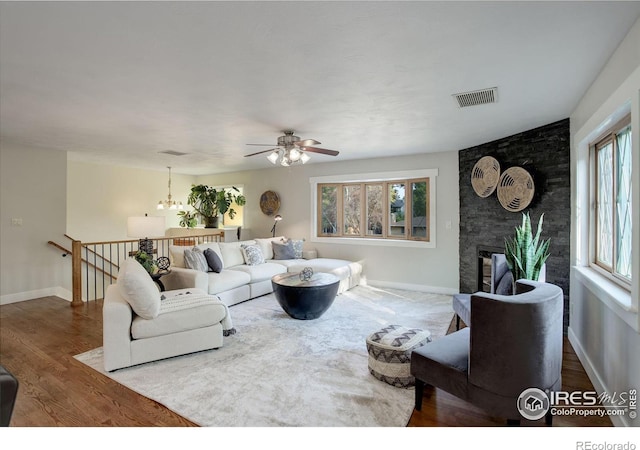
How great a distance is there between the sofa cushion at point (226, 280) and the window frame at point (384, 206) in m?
2.18

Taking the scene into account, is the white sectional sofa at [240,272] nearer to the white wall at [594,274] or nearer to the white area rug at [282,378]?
the white area rug at [282,378]

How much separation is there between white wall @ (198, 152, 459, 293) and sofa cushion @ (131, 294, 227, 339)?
348 cm

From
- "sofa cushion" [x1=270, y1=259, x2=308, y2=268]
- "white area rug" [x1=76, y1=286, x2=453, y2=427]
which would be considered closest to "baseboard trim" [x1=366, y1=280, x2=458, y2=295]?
"sofa cushion" [x1=270, y1=259, x2=308, y2=268]

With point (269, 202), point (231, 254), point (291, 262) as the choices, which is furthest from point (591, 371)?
point (269, 202)

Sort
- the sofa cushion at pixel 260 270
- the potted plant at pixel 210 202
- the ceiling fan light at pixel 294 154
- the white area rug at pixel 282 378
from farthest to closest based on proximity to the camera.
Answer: the potted plant at pixel 210 202 < the sofa cushion at pixel 260 270 < the ceiling fan light at pixel 294 154 < the white area rug at pixel 282 378

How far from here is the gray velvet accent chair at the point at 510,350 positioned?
71.9 inches

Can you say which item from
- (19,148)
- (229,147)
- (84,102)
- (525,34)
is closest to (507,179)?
(525,34)

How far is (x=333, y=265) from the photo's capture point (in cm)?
557

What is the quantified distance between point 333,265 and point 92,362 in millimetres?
3516

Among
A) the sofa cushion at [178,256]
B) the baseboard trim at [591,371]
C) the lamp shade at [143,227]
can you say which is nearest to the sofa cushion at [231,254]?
the sofa cushion at [178,256]

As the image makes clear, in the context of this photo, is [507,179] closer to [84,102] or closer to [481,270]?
[481,270]

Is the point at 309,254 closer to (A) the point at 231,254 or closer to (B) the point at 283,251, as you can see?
(B) the point at 283,251

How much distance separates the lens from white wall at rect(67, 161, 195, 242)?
6.46 meters

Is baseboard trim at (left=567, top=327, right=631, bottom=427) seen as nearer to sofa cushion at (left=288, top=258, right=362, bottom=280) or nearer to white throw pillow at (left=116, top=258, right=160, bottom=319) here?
sofa cushion at (left=288, top=258, right=362, bottom=280)
